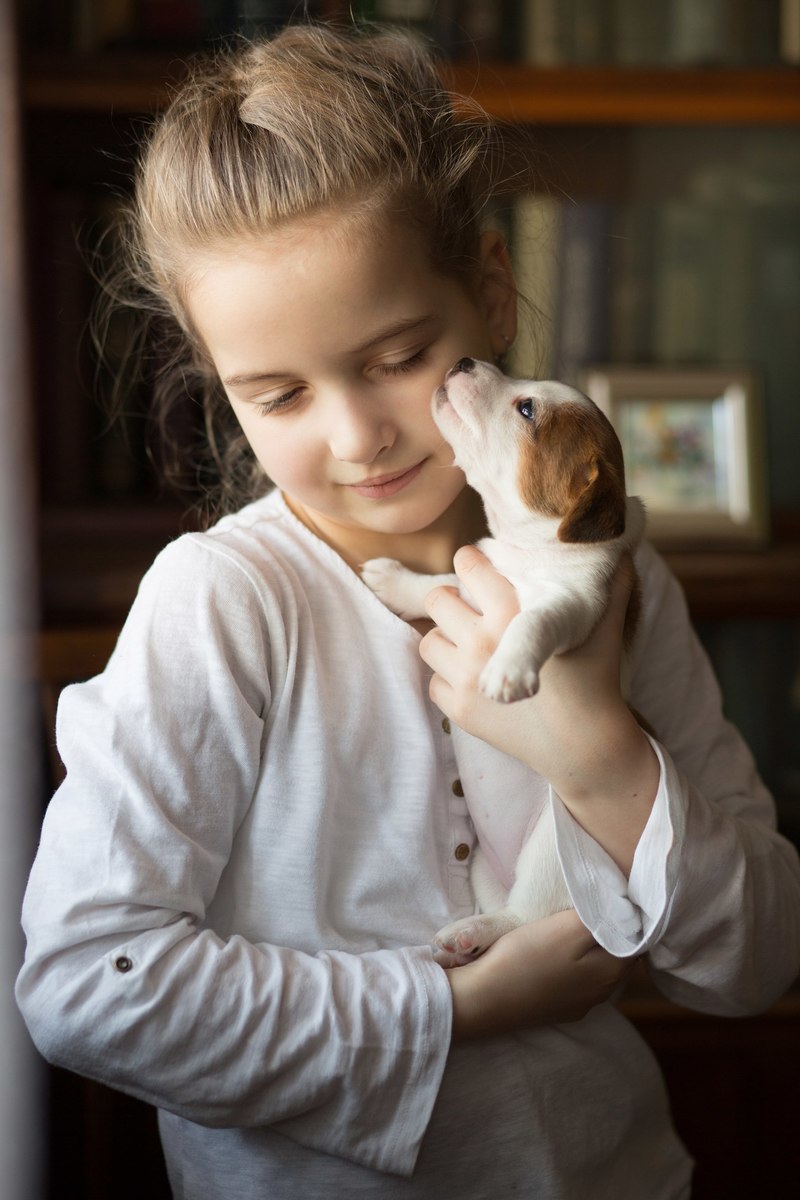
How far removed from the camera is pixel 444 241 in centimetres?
82

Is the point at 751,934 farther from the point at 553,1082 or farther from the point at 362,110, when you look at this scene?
the point at 362,110

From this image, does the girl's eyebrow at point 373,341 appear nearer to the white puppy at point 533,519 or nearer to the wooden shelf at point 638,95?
the white puppy at point 533,519

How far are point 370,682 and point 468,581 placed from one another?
0.34 ft

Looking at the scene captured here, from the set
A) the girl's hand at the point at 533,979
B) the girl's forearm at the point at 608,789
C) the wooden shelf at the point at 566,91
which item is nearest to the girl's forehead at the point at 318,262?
the girl's forearm at the point at 608,789

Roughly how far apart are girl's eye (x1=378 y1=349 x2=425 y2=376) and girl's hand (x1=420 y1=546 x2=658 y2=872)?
16 cm

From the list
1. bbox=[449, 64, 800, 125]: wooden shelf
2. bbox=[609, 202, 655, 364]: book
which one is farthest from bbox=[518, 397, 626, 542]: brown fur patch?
bbox=[609, 202, 655, 364]: book

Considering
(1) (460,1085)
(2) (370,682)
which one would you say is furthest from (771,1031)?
(2) (370,682)

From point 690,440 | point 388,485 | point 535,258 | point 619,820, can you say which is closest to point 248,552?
point 388,485

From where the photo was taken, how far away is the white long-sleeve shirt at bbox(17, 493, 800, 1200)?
721 mm

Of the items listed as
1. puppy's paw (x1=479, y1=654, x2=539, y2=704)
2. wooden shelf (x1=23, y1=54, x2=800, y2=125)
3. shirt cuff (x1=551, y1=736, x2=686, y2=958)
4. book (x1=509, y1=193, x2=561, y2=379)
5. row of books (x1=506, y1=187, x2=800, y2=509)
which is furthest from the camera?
row of books (x1=506, y1=187, x2=800, y2=509)

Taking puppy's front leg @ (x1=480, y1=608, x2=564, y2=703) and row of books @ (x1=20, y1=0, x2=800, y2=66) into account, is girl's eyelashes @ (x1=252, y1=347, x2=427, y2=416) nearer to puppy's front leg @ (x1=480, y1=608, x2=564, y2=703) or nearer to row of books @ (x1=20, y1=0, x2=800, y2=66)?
puppy's front leg @ (x1=480, y1=608, x2=564, y2=703)

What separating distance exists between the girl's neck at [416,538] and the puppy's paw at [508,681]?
0.72 feet

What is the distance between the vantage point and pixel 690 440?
171cm

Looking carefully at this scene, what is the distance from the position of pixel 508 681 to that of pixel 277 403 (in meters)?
0.25
